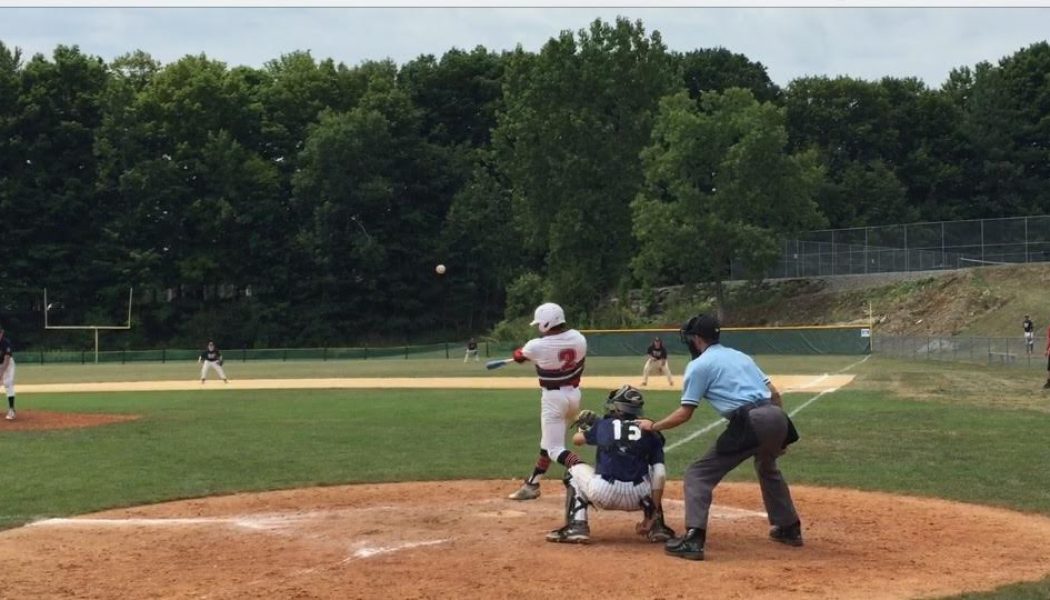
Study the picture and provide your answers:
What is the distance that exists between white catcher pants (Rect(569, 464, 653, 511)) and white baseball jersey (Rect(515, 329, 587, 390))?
1.79 m

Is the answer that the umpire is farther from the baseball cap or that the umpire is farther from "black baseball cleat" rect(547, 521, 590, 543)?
"black baseball cleat" rect(547, 521, 590, 543)

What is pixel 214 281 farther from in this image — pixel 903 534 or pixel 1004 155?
pixel 903 534

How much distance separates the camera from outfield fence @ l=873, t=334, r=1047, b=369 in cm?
4022

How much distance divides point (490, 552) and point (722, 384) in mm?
2467

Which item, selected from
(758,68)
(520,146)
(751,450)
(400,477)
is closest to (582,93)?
(520,146)

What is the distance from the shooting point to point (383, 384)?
36.7 meters

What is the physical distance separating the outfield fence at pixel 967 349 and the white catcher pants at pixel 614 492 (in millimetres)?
31978

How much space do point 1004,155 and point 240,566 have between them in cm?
8602

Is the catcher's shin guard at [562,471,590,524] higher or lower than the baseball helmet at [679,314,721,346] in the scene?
lower

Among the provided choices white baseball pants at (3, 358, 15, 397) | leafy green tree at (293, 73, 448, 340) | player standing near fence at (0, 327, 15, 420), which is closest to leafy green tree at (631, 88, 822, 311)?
leafy green tree at (293, 73, 448, 340)

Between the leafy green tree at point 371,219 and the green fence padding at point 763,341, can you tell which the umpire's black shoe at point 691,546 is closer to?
the green fence padding at point 763,341

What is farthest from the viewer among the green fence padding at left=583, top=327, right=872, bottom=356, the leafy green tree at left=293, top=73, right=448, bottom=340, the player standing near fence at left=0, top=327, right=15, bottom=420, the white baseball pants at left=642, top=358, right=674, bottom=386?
the leafy green tree at left=293, top=73, right=448, bottom=340

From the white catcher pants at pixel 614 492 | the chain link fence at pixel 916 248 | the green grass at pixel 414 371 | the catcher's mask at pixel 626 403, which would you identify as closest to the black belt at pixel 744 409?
the catcher's mask at pixel 626 403

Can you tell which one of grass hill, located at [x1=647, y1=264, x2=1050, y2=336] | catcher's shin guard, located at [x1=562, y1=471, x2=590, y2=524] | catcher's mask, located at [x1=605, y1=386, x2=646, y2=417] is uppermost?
grass hill, located at [x1=647, y1=264, x2=1050, y2=336]
